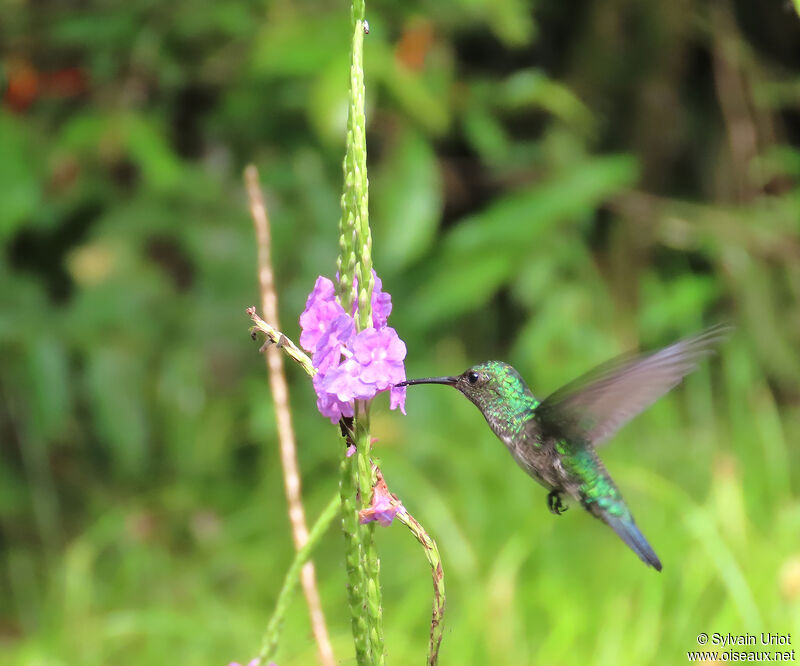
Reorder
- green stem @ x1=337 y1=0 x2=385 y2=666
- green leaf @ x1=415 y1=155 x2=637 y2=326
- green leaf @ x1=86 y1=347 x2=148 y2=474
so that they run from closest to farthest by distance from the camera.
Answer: green stem @ x1=337 y1=0 x2=385 y2=666, green leaf @ x1=86 y1=347 x2=148 y2=474, green leaf @ x1=415 y1=155 x2=637 y2=326

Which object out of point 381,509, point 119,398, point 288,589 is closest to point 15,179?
point 119,398

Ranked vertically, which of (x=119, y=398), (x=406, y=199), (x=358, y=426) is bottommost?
(x=358, y=426)

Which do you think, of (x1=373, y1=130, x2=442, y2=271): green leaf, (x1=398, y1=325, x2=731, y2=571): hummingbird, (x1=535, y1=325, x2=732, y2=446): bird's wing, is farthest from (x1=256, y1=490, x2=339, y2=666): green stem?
(x1=373, y1=130, x2=442, y2=271): green leaf

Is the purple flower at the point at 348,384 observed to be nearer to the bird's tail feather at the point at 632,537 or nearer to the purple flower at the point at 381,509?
the purple flower at the point at 381,509

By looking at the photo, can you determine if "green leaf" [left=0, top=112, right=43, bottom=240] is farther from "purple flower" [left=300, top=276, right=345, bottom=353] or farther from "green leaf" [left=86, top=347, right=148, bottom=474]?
"purple flower" [left=300, top=276, right=345, bottom=353]

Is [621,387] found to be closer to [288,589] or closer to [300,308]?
[288,589]

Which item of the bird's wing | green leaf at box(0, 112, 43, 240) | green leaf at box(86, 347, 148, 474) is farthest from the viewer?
green leaf at box(86, 347, 148, 474)

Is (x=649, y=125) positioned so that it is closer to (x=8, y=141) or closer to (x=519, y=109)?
(x=519, y=109)

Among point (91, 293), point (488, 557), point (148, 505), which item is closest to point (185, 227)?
point (91, 293)
